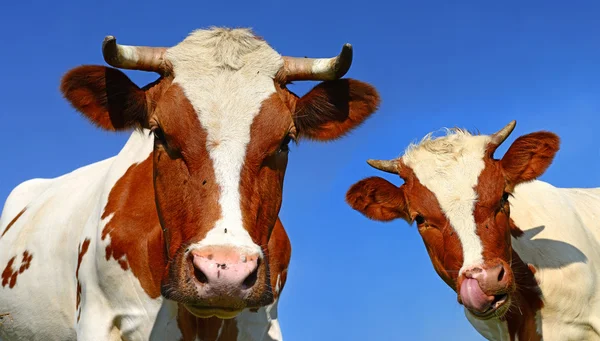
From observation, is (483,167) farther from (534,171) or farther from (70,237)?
(70,237)

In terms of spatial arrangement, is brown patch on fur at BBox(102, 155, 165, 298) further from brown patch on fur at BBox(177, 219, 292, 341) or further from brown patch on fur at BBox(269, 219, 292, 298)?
brown patch on fur at BBox(269, 219, 292, 298)

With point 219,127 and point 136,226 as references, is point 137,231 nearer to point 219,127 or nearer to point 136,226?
point 136,226

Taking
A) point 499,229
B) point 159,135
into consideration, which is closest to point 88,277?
point 159,135

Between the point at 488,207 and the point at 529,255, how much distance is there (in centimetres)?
119

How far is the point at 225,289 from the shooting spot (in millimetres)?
4129

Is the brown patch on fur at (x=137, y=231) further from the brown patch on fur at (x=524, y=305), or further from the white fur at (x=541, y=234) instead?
the brown patch on fur at (x=524, y=305)

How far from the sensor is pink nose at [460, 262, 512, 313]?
7262 mm

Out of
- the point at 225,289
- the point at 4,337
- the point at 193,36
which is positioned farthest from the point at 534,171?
the point at 4,337

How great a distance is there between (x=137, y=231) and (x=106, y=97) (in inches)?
41.0

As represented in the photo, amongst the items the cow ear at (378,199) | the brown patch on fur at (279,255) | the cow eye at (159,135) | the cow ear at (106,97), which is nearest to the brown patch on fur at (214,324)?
the brown patch on fur at (279,255)

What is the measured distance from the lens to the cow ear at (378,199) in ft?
30.7

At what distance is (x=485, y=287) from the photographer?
23.9 ft

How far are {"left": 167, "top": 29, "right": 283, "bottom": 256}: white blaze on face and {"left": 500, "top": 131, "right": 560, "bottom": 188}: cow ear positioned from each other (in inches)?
169

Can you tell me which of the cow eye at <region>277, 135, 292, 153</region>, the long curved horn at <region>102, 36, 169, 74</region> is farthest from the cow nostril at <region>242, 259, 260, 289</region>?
the long curved horn at <region>102, 36, 169, 74</region>
